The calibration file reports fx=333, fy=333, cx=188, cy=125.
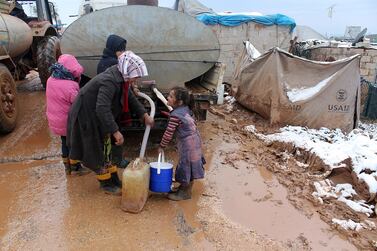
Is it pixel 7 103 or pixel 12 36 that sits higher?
pixel 12 36

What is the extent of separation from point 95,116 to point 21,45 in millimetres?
3546

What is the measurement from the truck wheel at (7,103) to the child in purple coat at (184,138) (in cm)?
298

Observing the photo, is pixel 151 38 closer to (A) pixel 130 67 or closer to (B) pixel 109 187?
(A) pixel 130 67

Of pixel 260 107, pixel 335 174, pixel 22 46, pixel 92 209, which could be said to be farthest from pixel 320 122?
pixel 22 46

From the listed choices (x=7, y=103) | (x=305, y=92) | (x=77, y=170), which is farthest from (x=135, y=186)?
(x=305, y=92)

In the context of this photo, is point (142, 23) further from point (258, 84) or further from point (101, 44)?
point (258, 84)

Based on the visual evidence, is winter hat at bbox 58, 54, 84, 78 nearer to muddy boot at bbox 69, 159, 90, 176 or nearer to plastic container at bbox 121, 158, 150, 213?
muddy boot at bbox 69, 159, 90, 176

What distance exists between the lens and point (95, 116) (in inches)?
126

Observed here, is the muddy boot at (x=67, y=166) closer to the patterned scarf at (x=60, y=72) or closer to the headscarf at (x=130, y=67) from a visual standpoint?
the patterned scarf at (x=60, y=72)

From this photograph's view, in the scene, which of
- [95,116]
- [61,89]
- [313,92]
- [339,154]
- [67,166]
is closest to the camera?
[95,116]

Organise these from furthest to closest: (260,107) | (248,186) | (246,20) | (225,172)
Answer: (246,20)
(260,107)
(225,172)
(248,186)

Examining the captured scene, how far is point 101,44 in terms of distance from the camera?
454 centimetres

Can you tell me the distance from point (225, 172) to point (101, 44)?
240 cm

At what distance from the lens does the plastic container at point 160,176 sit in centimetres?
324
